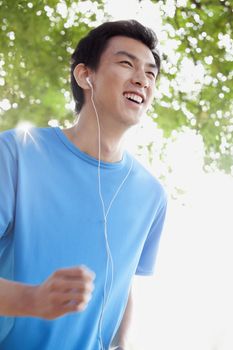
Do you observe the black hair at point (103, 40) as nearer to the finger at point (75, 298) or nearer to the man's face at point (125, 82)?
the man's face at point (125, 82)

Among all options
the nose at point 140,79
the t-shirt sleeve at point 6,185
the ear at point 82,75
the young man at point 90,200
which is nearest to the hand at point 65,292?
the young man at point 90,200

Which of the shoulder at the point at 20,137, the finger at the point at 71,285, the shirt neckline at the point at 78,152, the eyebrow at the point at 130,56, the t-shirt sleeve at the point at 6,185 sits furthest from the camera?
the eyebrow at the point at 130,56

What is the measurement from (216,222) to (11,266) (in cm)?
229

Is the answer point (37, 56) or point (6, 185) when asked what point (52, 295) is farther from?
point (37, 56)

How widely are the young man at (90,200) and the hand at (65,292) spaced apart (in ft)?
0.64

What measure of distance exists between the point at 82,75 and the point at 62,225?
73cm

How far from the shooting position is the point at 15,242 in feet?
4.77

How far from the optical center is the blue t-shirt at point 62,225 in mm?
1461

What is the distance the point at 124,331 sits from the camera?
1844 millimetres

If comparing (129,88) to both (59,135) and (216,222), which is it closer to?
(59,135)

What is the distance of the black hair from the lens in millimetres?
1939

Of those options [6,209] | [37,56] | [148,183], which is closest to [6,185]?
[6,209]

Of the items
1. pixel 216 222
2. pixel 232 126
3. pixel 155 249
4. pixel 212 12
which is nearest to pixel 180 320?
pixel 216 222

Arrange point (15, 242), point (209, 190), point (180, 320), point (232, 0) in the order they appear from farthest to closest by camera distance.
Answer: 1. point (180, 320)
2. point (209, 190)
3. point (232, 0)
4. point (15, 242)
